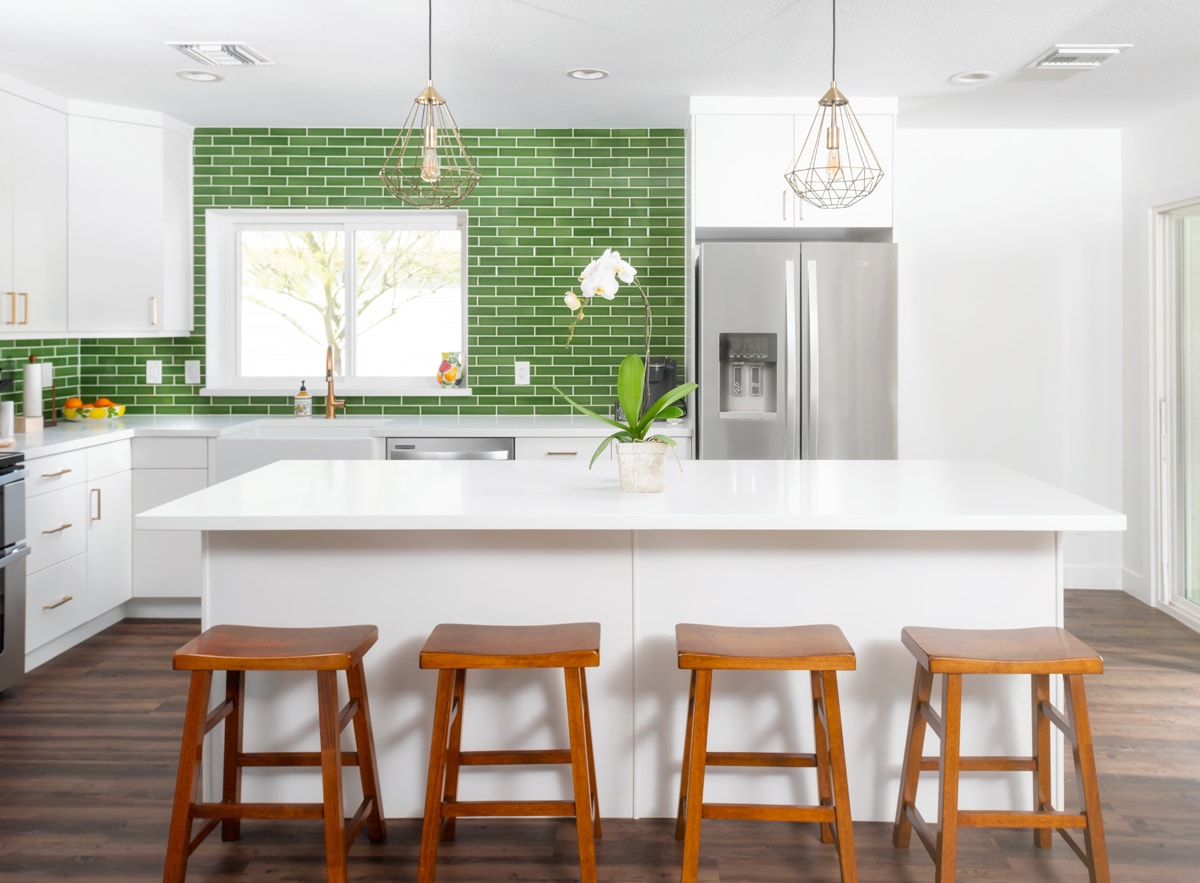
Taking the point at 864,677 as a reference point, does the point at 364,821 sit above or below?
below

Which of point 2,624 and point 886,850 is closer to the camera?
point 886,850

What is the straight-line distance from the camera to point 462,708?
2.59 metres

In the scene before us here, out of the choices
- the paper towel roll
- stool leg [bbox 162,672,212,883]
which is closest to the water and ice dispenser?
stool leg [bbox 162,672,212,883]

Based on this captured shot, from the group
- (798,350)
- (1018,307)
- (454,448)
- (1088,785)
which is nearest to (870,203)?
(798,350)

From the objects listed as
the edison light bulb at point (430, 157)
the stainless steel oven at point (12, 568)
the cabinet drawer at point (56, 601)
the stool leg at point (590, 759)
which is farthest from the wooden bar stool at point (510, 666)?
the cabinet drawer at point (56, 601)

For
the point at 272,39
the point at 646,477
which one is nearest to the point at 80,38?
the point at 272,39

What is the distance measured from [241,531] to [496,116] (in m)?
3.04

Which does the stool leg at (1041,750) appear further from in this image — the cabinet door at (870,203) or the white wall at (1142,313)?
the white wall at (1142,313)

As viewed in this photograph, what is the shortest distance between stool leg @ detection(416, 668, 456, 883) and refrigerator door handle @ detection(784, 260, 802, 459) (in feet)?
8.84

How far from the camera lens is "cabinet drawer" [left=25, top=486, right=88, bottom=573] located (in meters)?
4.07

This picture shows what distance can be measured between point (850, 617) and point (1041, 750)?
0.55 m

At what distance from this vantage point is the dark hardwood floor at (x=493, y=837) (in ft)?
8.25

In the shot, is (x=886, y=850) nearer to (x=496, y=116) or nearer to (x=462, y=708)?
(x=462, y=708)

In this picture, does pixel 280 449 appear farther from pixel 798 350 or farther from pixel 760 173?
pixel 760 173
